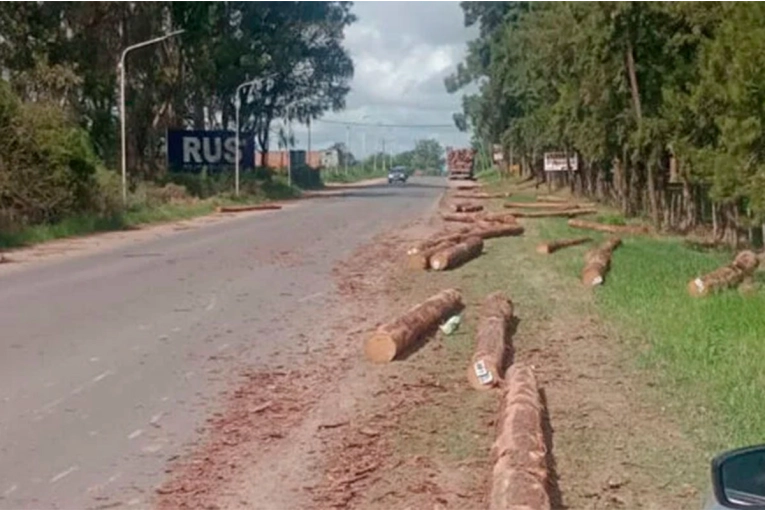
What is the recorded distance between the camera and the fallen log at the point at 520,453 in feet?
23.4

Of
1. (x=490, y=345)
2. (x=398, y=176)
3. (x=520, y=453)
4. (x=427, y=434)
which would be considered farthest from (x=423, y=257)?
(x=398, y=176)

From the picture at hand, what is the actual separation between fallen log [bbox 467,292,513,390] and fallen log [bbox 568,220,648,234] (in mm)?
19191

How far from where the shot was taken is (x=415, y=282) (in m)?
21.3

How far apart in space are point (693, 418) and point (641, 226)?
2900 centimetres

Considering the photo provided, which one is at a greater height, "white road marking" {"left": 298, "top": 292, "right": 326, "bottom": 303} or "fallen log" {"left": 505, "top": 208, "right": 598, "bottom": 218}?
"white road marking" {"left": 298, "top": 292, "right": 326, "bottom": 303}

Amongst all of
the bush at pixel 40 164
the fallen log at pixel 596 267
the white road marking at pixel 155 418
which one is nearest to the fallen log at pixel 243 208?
the bush at pixel 40 164

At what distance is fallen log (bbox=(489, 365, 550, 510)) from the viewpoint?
23.4 feet

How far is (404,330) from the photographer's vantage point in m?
13.7

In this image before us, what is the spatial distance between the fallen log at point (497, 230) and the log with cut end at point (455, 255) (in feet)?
11.2

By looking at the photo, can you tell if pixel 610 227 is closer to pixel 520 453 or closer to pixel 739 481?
pixel 520 453

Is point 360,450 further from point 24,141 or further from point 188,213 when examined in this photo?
point 188,213

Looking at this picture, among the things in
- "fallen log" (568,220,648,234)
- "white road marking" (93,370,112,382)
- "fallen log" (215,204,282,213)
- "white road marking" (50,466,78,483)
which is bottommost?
"fallen log" (215,204,282,213)

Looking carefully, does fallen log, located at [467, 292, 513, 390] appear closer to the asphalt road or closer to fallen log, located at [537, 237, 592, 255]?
the asphalt road

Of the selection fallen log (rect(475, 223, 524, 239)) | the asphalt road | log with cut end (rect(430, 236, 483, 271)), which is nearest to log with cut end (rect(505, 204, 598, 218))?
fallen log (rect(475, 223, 524, 239))
